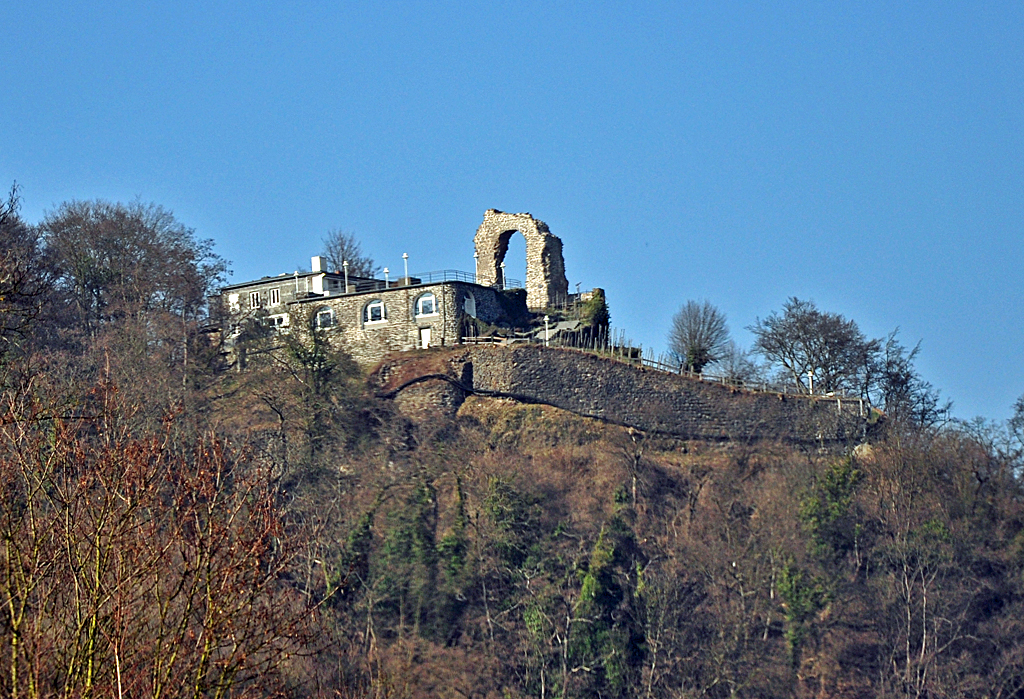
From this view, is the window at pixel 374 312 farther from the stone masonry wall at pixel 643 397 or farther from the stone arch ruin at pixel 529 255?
the stone arch ruin at pixel 529 255

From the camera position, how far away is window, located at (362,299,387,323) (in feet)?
163

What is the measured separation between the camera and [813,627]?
136 feet

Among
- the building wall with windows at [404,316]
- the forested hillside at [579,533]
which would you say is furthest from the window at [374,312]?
the forested hillside at [579,533]

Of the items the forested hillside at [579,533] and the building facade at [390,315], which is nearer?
the forested hillside at [579,533]

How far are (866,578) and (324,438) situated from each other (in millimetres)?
16731

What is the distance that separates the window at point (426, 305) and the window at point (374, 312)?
1.25 m

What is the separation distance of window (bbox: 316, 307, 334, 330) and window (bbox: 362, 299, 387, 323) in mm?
1246

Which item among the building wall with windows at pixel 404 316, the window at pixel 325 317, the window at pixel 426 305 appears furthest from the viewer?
the window at pixel 325 317

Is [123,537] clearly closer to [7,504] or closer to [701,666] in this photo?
[7,504]

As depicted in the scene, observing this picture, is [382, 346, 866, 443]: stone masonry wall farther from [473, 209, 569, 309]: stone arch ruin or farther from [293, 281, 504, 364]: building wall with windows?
[473, 209, 569, 309]: stone arch ruin

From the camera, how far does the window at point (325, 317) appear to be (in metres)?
50.1

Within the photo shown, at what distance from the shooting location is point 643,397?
47.2m

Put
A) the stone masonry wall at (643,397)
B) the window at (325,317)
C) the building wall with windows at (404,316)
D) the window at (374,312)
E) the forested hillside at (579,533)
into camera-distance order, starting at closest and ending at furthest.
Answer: the forested hillside at (579,533) → the stone masonry wall at (643,397) → the building wall with windows at (404,316) → the window at (374,312) → the window at (325,317)

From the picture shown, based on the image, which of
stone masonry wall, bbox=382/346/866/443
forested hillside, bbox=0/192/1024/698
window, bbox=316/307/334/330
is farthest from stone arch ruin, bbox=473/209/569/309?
forested hillside, bbox=0/192/1024/698
